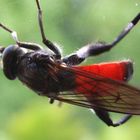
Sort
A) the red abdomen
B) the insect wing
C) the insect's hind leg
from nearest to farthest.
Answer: the insect wing < the red abdomen < the insect's hind leg

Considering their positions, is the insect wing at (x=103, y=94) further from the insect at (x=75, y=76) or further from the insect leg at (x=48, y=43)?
the insect leg at (x=48, y=43)

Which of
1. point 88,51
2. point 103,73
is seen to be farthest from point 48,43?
point 103,73

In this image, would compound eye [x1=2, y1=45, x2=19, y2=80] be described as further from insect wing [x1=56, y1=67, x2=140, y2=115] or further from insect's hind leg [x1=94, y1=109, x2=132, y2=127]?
insect's hind leg [x1=94, y1=109, x2=132, y2=127]

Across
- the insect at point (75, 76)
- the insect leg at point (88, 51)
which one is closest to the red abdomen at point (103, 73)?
the insect at point (75, 76)

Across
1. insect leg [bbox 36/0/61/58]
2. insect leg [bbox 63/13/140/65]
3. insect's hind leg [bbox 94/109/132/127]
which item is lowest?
insect's hind leg [bbox 94/109/132/127]

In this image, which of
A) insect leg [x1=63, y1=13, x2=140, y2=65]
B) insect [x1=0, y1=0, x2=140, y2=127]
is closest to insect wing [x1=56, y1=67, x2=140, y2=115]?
insect [x1=0, y1=0, x2=140, y2=127]

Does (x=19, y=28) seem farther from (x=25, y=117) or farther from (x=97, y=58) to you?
(x=97, y=58)

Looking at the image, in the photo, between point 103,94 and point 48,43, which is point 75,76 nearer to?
point 103,94
